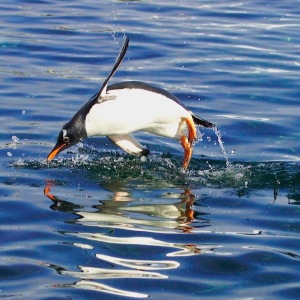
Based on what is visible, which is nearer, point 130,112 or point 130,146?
point 130,112

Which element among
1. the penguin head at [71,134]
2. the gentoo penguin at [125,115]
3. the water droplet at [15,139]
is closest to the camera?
the gentoo penguin at [125,115]

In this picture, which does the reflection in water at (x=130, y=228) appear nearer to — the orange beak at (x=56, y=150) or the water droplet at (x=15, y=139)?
the orange beak at (x=56, y=150)

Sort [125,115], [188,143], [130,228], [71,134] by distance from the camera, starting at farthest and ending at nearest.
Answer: [188,143] → [71,134] → [125,115] → [130,228]

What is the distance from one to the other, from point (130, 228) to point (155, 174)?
1666mm

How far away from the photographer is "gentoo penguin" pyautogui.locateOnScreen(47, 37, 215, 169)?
8.98 m

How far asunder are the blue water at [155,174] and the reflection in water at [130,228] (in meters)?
0.01

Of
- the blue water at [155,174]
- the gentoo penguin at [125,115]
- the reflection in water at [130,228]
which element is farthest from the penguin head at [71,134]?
the reflection in water at [130,228]

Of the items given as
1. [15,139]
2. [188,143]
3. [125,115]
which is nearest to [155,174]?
[188,143]

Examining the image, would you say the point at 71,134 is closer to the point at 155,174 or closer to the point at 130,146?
the point at 130,146

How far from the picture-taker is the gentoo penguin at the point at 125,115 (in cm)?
898

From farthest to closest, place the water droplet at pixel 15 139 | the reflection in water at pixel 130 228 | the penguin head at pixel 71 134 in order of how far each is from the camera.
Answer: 1. the water droplet at pixel 15 139
2. the penguin head at pixel 71 134
3. the reflection in water at pixel 130 228

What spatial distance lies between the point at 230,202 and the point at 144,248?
140cm

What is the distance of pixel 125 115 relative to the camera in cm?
902

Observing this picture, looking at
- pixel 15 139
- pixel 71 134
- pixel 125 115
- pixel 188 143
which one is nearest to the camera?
pixel 125 115
